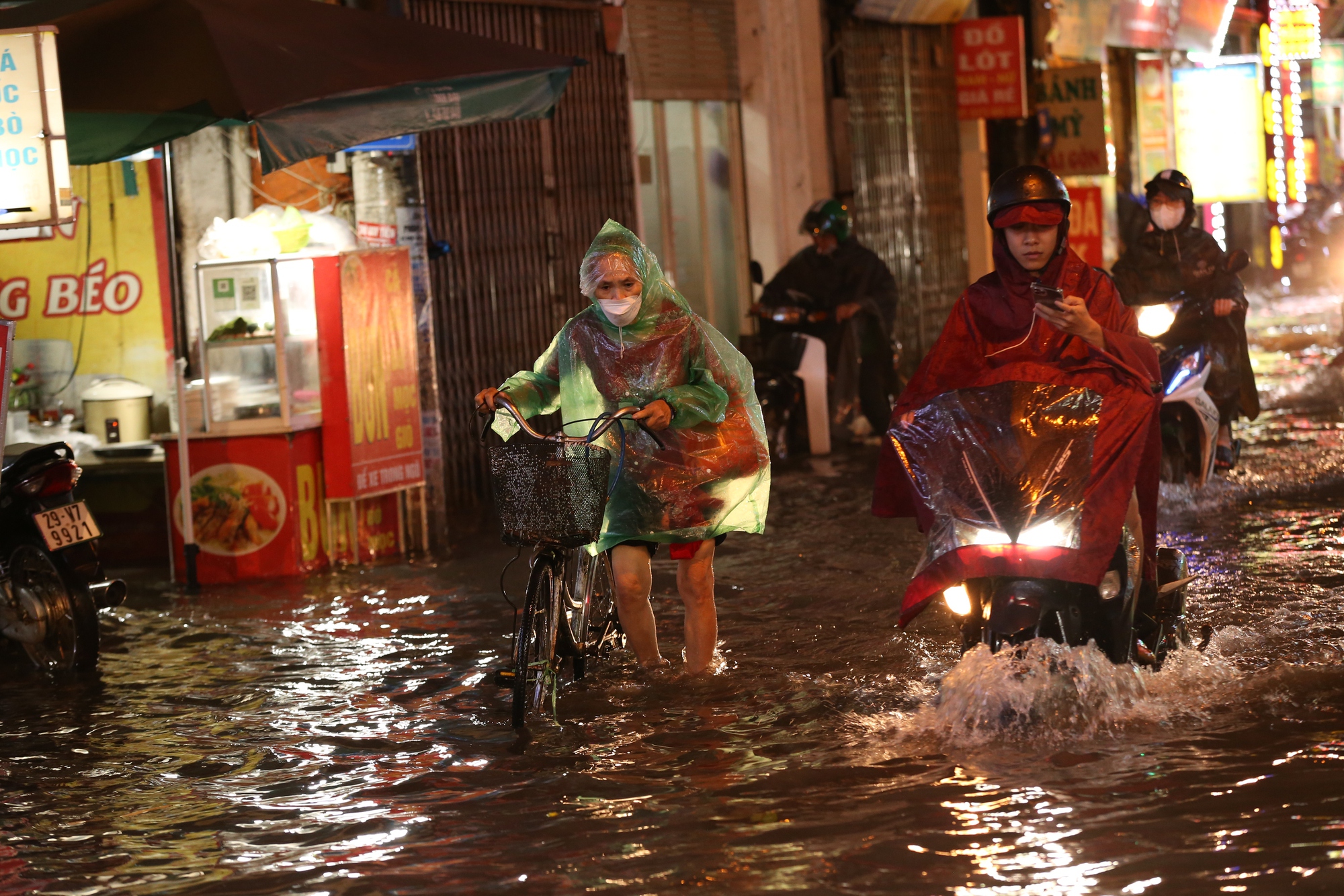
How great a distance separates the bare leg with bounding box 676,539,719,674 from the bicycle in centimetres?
40

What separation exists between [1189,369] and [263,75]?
5377mm

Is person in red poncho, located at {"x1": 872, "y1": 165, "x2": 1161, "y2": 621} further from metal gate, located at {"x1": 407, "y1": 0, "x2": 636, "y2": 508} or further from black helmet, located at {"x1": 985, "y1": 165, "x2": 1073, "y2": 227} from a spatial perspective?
metal gate, located at {"x1": 407, "y1": 0, "x2": 636, "y2": 508}

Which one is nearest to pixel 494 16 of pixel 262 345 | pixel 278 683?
pixel 262 345

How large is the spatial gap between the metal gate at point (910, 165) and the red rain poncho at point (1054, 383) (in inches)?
483

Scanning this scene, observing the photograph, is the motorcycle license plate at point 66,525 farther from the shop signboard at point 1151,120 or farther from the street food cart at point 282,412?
the shop signboard at point 1151,120

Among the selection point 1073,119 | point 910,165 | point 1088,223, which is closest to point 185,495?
point 910,165

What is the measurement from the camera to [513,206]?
→ 13.0m

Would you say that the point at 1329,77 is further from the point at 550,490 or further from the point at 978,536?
the point at 550,490

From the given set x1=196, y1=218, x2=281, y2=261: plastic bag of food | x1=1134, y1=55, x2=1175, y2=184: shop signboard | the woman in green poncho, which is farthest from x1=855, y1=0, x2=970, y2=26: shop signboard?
the woman in green poncho

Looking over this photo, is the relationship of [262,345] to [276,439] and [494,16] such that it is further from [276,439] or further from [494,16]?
[494,16]

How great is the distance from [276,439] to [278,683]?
2.80m

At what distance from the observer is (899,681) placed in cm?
634

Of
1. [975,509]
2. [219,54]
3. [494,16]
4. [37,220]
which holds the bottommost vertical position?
[975,509]

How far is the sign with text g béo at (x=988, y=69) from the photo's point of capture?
19766 millimetres
